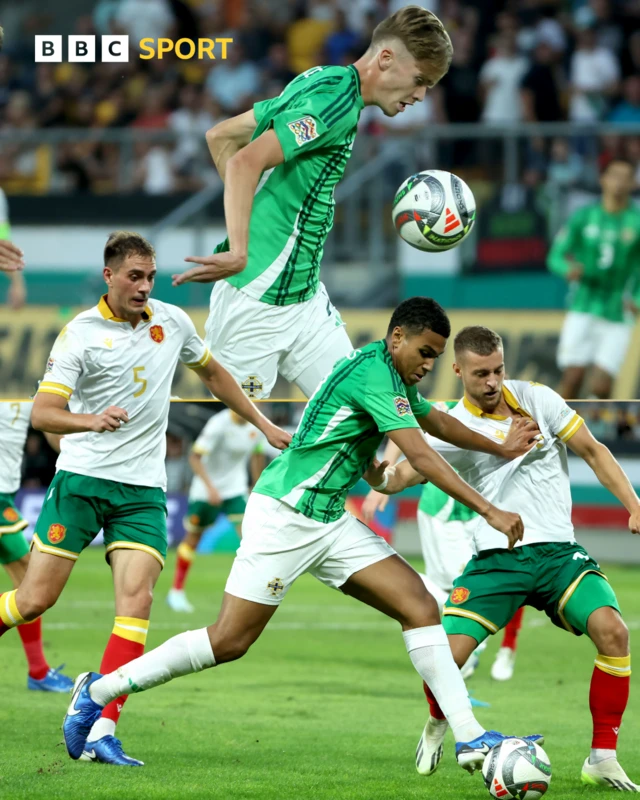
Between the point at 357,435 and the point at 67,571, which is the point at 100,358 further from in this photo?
the point at 357,435

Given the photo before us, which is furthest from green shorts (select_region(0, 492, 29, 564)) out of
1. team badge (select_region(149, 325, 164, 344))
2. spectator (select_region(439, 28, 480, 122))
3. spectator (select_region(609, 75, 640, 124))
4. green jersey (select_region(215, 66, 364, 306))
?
spectator (select_region(609, 75, 640, 124))

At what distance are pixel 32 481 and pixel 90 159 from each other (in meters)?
3.93

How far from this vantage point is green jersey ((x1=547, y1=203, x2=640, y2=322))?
1448 centimetres

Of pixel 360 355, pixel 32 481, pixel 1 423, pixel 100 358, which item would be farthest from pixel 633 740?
pixel 32 481

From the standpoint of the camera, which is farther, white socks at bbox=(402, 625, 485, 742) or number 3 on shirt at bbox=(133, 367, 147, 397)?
number 3 on shirt at bbox=(133, 367, 147, 397)

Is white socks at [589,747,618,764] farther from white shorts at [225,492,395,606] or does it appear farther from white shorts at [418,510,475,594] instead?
white shorts at [418,510,475,594]

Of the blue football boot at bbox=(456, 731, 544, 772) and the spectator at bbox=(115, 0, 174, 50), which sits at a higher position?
the spectator at bbox=(115, 0, 174, 50)

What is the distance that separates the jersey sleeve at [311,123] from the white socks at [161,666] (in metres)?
2.28

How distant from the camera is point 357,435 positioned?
19.0 feet

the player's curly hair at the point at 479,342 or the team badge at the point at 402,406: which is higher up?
the player's curly hair at the point at 479,342

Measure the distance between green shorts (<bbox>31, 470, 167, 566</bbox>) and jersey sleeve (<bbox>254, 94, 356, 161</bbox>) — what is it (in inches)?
70.9

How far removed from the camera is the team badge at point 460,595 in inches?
249

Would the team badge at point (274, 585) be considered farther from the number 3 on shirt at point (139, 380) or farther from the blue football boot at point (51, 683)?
the blue football boot at point (51, 683)

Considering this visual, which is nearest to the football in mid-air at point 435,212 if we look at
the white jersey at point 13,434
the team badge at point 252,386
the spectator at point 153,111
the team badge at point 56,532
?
the team badge at point 252,386
